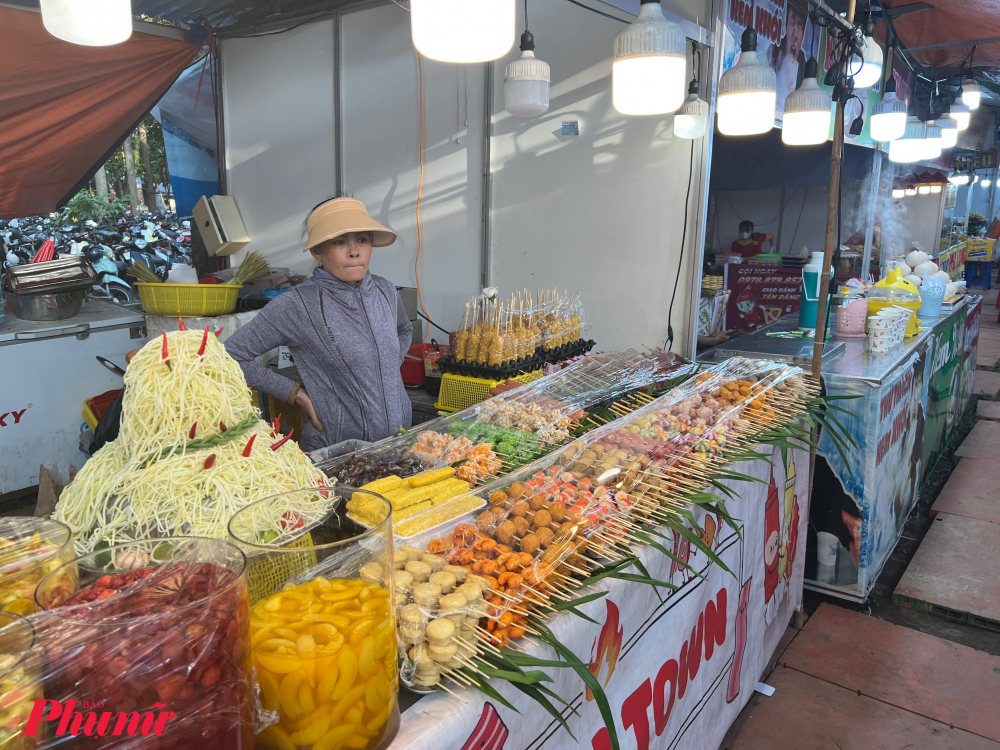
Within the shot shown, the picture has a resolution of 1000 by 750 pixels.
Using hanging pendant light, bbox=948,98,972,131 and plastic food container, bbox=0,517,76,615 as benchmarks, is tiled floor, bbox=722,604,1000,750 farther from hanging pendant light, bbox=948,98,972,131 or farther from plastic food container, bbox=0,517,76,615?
hanging pendant light, bbox=948,98,972,131

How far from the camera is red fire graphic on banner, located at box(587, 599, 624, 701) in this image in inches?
65.5

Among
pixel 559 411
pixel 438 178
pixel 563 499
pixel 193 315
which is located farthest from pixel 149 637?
pixel 438 178

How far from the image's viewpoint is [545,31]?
495cm

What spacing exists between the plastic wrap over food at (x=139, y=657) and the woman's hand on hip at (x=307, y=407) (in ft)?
6.78

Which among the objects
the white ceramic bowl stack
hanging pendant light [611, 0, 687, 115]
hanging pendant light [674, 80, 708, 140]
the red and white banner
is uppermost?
hanging pendant light [674, 80, 708, 140]

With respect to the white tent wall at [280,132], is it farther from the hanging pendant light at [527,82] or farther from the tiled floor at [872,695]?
the tiled floor at [872,695]

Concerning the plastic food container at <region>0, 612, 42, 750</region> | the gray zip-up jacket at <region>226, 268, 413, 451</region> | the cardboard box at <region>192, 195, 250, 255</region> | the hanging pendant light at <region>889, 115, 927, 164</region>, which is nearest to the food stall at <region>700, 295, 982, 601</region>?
the hanging pendant light at <region>889, 115, 927, 164</region>

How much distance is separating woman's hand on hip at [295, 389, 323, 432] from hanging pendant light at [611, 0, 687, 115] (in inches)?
73.7

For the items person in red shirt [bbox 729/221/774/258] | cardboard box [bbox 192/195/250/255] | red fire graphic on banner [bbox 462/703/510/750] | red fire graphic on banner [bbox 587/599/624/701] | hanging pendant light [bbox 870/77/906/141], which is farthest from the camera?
person in red shirt [bbox 729/221/774/258]

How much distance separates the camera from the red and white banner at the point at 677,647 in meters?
1.34

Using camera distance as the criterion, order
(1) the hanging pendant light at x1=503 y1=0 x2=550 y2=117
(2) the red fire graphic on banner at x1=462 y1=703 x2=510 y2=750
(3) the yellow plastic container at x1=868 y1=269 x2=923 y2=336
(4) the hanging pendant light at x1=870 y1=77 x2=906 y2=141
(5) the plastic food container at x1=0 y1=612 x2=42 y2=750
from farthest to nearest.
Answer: (4) the hanging pendant light at x1=870 y1=77 x2=906 y2=141, (3) the yellow plastic container at x1=868 y1=269 x2=923 y2=336, (1) the hanging pendant light at x1=503 y1=0 x2=550 y2=117, (2) the red fire graphic on banner at x1=462 y1=703 x2=510 y2=750, (5) the plastic food container at x1=0 y1=612 x2=42 y2=750

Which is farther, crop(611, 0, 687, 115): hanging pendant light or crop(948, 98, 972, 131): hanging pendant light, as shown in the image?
crop(948, 98, 972, 131): hanging pendant light

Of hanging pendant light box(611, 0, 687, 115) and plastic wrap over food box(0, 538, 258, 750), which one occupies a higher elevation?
hanging pendant light box(611, 0, 687, 115)

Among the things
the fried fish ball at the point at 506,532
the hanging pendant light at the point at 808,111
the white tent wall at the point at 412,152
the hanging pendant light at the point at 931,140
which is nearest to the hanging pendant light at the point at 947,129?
the hanging pendant light at the point at 931,140
